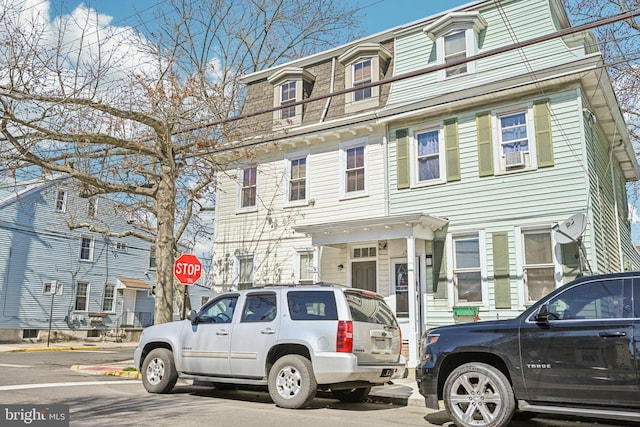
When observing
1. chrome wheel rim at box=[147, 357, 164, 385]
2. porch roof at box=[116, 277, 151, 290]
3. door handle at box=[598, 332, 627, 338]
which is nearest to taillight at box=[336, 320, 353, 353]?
door handle at box=[598, 332, 627, 338]

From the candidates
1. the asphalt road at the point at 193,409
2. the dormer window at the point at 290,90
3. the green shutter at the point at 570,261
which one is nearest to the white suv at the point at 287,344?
the asphalt road at the point at 193,409

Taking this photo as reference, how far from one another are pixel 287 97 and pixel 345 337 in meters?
11.3

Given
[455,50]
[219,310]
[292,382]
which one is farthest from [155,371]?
[455,50]

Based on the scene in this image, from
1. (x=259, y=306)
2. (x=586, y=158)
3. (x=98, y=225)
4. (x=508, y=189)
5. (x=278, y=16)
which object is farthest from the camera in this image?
(x=98, y=225)

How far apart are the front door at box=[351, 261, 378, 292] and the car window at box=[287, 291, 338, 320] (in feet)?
20.3

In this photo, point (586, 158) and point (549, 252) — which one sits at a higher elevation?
point (586, 158)

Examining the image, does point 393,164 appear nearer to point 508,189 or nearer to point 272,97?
point 508,189

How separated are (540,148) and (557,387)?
300 inches

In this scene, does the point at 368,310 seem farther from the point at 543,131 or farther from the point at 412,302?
the point at 543,131

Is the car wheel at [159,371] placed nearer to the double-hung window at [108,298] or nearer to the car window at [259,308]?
the car window at [259,308]

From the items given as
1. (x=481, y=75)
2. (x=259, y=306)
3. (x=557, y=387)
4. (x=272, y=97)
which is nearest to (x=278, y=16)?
(x=272, y=97)

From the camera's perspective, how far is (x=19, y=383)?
10.4m

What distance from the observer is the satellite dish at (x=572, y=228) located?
10859 mm

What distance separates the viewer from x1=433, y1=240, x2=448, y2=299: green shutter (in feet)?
43.3
